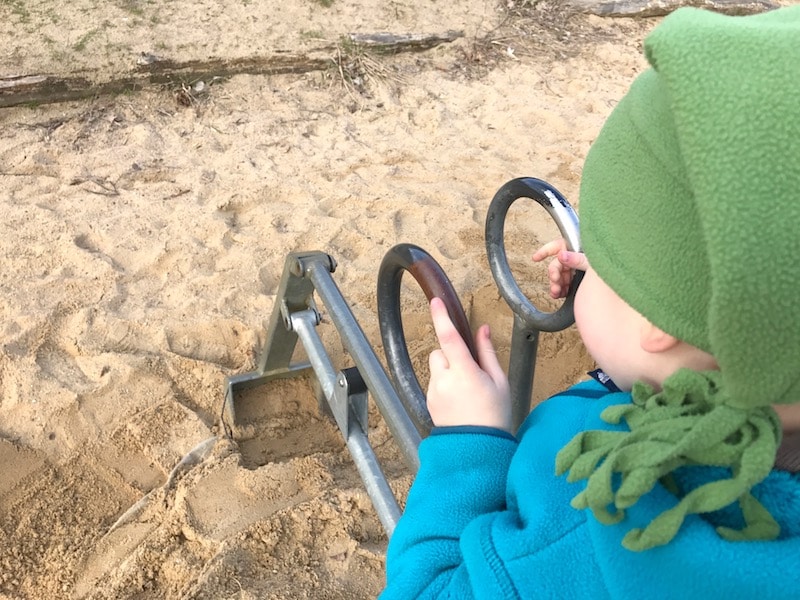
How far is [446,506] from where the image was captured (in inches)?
38.7

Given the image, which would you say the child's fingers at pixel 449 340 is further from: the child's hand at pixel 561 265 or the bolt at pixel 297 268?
the bolt at pixel 297 268

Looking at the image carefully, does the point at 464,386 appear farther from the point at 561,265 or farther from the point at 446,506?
the point at 561,265

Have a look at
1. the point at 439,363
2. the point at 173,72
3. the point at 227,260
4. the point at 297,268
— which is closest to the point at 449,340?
the point at 439,363

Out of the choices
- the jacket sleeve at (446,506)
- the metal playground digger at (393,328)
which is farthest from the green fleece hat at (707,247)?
the metal playground digger at (393,328)

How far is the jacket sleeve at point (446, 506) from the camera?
958mm

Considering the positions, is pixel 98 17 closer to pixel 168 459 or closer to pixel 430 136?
pixel 430 136

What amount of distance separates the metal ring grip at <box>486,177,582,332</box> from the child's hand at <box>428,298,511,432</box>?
46 centimetres

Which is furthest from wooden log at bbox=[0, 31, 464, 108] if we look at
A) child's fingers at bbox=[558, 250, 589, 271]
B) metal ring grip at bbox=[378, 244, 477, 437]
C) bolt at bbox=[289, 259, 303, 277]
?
child's fingers at bbox=[558, 250, 589, 271]

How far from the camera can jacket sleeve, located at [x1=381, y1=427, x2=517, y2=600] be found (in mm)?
958

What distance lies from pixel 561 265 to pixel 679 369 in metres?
0.82

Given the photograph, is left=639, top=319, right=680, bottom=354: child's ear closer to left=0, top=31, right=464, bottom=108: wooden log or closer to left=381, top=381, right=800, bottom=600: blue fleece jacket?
left=381, top=381, right=800, bottom=600: blue fleece jacket

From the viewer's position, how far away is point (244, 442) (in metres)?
2.34

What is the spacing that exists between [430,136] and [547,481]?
3371 millimetres

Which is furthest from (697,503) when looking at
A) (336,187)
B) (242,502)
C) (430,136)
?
(430,136)
